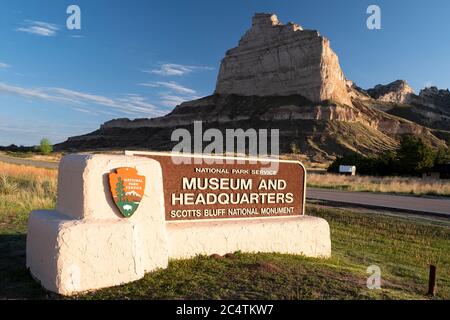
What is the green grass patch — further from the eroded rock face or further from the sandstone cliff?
the eroded rock face

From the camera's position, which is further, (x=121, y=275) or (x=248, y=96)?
(x=248, y=96)

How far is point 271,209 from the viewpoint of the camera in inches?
340

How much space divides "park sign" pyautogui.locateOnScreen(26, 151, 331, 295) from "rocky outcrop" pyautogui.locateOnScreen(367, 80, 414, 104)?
18074 cm

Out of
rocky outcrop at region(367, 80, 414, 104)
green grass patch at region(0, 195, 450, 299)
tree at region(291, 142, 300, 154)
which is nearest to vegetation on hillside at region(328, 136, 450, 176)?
green grass patch at region(0, 195, 450, 299)

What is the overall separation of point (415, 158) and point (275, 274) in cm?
3844

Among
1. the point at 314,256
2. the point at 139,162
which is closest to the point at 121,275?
the point at 139,162

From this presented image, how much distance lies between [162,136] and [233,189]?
394 feet

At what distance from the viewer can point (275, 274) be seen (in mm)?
6023

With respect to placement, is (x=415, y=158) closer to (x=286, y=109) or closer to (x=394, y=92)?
(x=286, y=109)

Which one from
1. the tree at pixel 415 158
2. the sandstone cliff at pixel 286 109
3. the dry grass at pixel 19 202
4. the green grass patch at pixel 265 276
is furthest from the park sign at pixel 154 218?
the sandstone cliff at pixel 286 109

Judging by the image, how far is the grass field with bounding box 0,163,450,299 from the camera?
17.3 feet

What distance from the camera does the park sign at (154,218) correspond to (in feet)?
17.6

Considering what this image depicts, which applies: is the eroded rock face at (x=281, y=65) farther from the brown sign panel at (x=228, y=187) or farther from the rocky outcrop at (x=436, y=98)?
the brown sign panel at (x=228, y=187)
